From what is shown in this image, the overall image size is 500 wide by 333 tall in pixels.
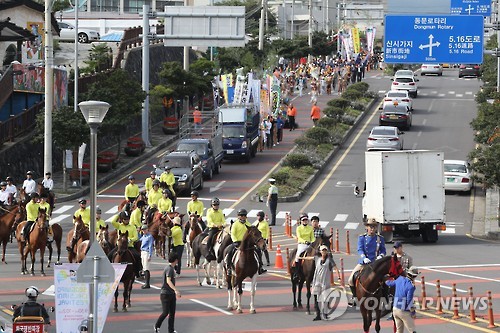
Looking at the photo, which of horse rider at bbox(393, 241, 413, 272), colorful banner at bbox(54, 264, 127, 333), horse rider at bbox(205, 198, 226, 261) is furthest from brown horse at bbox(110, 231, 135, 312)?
horse rider at bbox(393, 241, 413, 272)

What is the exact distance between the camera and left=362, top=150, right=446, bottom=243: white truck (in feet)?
132

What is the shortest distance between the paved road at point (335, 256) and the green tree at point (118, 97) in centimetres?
258

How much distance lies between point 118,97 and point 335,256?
25.5m

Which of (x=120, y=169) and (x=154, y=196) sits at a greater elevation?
(x=120, y=169)

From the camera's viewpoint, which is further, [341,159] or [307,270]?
[341,159]

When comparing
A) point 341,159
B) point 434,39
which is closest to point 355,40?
point 341,159

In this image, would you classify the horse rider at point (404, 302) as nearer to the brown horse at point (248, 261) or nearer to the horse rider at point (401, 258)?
the horse rider at point (401, 258)

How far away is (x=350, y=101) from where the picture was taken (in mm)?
81125

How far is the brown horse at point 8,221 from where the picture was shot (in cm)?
3600

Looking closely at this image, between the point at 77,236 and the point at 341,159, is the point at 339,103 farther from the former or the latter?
the point at 77,236

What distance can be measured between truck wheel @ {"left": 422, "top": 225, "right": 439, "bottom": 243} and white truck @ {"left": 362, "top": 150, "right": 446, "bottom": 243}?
33 millimetres

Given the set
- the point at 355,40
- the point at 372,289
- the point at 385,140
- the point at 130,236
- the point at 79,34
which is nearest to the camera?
the point at 372,289

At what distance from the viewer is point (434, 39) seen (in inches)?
2232

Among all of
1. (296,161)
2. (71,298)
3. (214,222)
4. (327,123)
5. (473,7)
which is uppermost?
(473,7)
